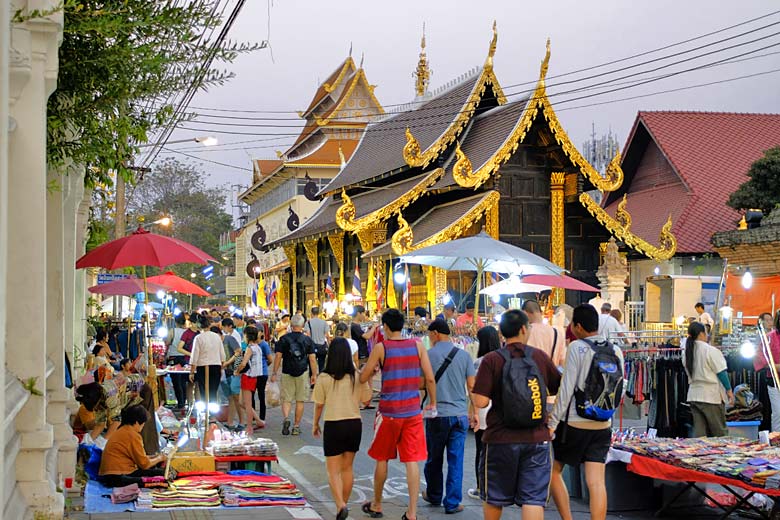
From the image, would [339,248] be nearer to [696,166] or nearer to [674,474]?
[696,166]

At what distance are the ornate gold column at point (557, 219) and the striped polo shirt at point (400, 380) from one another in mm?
21221

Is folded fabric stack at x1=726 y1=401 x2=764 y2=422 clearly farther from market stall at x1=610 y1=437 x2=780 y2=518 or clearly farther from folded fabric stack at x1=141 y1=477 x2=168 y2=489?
folded fabric stack at x1=141 y1=477 x2=168 y2=489

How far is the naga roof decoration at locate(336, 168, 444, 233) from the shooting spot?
28438 mm

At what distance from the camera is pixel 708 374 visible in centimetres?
1119

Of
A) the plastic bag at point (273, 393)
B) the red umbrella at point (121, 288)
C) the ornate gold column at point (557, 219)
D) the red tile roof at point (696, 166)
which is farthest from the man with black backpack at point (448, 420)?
the red tile roof at point (696, 166)

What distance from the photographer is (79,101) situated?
833 centimetres

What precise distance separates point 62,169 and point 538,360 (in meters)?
4.62

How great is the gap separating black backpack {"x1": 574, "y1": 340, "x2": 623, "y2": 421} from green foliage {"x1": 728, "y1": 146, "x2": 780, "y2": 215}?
80.0ft

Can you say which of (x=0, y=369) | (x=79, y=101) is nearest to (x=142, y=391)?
(x=79, y=101)

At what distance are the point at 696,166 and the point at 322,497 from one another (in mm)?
28919

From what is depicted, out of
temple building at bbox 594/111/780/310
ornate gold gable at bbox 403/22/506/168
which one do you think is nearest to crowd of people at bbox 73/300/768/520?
ornate gold gable at bbox 403/22/506/168

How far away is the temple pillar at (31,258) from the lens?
6777mm

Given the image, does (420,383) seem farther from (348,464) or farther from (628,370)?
(628,370)

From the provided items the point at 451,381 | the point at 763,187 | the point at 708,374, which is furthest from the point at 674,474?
the point at 763,187
